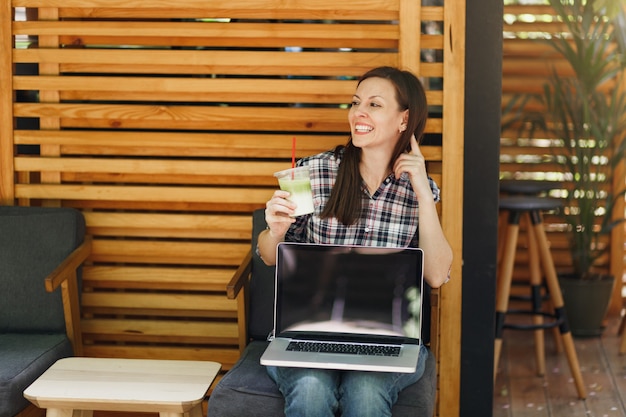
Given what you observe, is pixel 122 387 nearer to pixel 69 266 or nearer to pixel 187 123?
pixel 69 266

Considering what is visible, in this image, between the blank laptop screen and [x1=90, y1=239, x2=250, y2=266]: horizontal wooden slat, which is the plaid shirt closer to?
the blank laptop screen

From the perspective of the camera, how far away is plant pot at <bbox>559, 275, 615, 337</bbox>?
503 centimetres

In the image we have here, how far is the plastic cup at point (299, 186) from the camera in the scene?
8.86ft

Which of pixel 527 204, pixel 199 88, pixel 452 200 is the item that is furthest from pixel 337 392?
pixel 527 204

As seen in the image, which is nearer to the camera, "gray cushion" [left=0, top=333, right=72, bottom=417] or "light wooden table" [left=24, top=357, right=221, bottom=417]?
"light wooden table" [left=24, top=357, right=221, bottom=417]

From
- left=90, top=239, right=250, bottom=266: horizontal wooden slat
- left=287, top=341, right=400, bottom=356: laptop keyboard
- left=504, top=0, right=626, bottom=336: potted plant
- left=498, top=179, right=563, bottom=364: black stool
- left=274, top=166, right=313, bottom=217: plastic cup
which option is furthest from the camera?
left=504, top=0, right=626, bottom=336: potted plant

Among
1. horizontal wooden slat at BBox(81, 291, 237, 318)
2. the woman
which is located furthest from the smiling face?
horizontal wooden slat at BBox(81, 291, 237, 318)

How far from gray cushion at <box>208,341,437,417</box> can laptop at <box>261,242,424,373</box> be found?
13 centimetres

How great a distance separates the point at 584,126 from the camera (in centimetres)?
497

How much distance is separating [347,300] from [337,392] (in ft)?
0.95

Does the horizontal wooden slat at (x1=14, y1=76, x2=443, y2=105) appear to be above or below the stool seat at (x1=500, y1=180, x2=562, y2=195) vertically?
above

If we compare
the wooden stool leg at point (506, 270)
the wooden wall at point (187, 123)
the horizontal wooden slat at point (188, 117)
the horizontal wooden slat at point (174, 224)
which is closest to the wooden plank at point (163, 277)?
the wooden wall at point (187, 123)

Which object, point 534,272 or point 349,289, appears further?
point 534,272

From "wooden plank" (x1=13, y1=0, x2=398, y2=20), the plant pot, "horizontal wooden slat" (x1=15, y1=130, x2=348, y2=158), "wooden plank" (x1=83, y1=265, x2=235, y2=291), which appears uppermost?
"wooden plank" (x1=13, y1=0, x2=398, y2=20)
